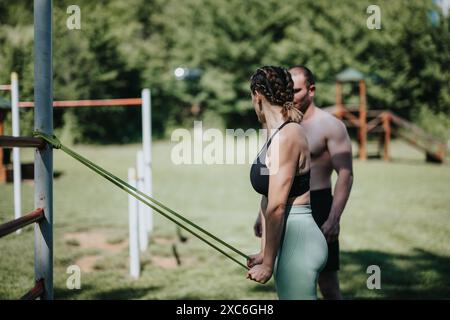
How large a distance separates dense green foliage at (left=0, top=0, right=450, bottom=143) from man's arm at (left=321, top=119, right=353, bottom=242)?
1932cm

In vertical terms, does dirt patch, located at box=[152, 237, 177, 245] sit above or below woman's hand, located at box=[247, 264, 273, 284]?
below

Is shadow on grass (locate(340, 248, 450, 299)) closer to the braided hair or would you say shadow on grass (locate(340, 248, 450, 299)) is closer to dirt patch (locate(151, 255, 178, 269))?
dirt patch (locate(151, 255, 178, 269))

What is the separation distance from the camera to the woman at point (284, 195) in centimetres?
224

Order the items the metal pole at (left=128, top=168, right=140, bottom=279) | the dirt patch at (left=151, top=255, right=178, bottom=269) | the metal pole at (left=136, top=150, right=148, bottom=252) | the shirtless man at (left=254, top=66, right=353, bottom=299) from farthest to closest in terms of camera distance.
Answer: the metal pole at (left=136, top=150, right=148, bottom=252) < the dirt patch at (left=151, top=255, right=178, bottom=269) < the metal pole at (left=128, top=168, right=140, bottom=279) < the shirtless man at (left=254, top=66, right=353, bottom=299)

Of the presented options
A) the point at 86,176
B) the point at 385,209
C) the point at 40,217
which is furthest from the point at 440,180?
the point at 40,217

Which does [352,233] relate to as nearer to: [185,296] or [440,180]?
[185,296]

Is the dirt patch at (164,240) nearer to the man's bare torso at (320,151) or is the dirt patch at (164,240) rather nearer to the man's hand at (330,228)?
the man's bare torso at (320,151)

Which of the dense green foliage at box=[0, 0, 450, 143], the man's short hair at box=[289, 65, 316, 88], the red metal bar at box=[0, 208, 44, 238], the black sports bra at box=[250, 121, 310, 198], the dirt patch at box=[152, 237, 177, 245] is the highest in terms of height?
the dense green foliage at box=[0, 0, 450, 143]

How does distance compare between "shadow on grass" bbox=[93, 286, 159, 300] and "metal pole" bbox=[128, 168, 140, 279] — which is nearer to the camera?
"shadow on grass" bbox=[93, 286, 159, 300]

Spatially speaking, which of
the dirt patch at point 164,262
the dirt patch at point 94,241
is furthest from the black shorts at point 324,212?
the dirt patch at point 94,241

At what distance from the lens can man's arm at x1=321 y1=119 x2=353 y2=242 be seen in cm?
334

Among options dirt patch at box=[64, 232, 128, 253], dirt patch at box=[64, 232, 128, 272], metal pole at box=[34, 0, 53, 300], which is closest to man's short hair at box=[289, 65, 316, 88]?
A: metal pole at box=[34, 0, 53, 300]

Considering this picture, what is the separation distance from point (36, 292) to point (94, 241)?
5.00m
